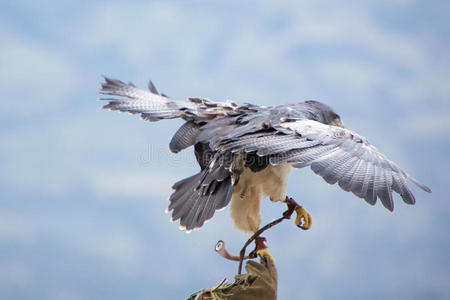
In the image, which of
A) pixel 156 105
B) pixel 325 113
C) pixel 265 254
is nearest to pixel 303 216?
pixel 265 254

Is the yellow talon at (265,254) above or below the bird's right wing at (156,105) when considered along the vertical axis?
below

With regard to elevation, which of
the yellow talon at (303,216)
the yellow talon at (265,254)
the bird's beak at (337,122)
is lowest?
the yellow talon at (265,254)

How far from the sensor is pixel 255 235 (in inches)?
95.0

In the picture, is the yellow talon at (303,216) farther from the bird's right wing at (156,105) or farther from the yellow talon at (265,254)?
the bird's right wing at (156,105)

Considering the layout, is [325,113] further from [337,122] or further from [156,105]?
[156,105]

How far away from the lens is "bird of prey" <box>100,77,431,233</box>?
2178mm

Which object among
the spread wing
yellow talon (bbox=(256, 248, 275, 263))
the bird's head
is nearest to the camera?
the spread wing

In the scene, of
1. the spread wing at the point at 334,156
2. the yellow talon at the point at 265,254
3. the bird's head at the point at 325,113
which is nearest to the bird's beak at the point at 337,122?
the bird's head at the point at 325,113

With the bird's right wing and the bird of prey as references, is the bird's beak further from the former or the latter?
the bird's right wing

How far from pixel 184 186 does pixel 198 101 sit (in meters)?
0.55

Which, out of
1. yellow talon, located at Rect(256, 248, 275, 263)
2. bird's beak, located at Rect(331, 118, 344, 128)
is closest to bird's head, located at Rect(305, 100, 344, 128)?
bird's beak, located at Rect(331, 118, 344, 128)

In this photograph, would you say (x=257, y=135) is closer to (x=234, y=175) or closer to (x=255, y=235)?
(x=234, y=175)

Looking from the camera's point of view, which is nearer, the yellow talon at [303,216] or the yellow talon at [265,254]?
the yellow talon at [265,254]

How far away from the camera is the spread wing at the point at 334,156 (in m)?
2.11
